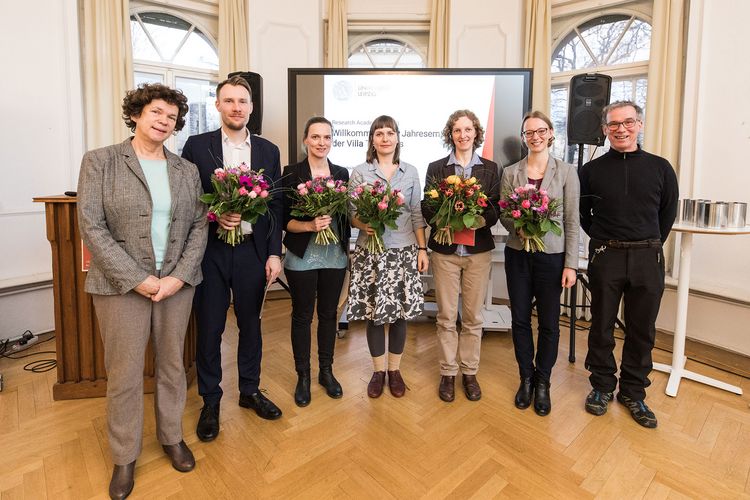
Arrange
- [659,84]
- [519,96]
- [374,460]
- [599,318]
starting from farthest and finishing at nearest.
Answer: [519,96] → [659,84] → [599,318] → [374,460]

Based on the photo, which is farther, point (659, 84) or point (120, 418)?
Result: point (659, 84)

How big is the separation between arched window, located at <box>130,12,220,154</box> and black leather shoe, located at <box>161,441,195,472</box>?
3545 mm

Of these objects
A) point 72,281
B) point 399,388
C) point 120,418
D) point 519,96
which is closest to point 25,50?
point 72,281

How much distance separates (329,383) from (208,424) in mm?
766

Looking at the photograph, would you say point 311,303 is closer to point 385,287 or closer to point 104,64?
point 385,287

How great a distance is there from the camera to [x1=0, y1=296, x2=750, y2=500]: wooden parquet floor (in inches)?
75.0

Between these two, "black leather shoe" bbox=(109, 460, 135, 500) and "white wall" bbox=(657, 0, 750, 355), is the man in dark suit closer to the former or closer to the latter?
"black leather shoe" bbox=(109, 460, 135, 500)

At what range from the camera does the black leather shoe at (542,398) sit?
2.52m

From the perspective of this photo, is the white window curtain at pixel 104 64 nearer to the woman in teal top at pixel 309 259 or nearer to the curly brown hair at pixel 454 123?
the woman in teal top at pixel 309 259

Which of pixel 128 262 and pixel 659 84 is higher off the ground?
pixel 659 84

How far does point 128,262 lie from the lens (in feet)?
5.65

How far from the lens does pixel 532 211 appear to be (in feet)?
7.22

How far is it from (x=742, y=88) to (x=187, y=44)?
545cm

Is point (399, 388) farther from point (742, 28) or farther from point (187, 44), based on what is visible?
point (187, 44)
